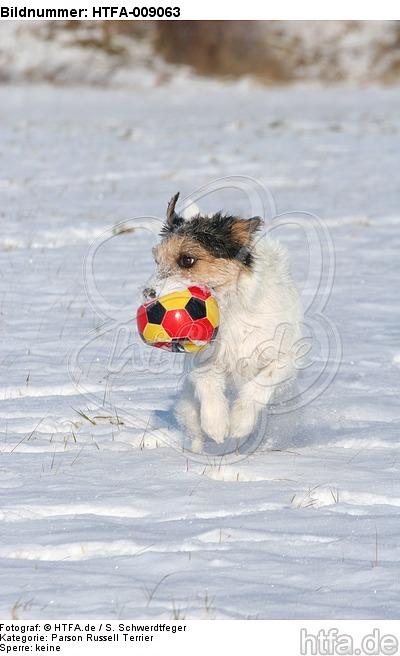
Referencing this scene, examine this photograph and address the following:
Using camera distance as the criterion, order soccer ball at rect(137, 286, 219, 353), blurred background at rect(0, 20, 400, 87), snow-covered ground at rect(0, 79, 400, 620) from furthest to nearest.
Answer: blurred background at rect(0, 20, 400, 87), soccer ball at rect(137, 286, 219, 353), snow-covered ground at rect(0, 79, 400, 620)

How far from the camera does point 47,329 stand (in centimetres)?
712

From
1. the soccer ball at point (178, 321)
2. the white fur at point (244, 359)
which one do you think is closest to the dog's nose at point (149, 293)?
the soccer ball at point (178, 321)

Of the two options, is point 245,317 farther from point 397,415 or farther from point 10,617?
point 10,617

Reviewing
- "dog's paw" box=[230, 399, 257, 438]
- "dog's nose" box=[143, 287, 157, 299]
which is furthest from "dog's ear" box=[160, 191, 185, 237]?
"dog's paw" box=[230, 399, 257, 438]

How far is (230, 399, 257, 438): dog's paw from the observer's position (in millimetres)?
4848

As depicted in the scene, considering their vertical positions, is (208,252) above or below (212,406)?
above

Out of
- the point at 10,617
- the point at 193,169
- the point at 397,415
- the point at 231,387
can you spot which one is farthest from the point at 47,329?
the point at 193,169

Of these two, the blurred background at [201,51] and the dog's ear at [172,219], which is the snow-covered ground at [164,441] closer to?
the dog's ear at [172,219]

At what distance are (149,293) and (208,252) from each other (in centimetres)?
46

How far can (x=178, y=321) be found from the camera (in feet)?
14.3

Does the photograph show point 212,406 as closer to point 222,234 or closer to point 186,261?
point 186,261

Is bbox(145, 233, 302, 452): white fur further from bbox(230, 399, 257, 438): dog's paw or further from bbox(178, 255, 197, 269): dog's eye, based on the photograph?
bbox(178, 255, 197, 269): dog's eye

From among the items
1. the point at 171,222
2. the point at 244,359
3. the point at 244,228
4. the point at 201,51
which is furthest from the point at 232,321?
the point at 201,51

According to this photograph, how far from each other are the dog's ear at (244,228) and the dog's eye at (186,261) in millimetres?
317
